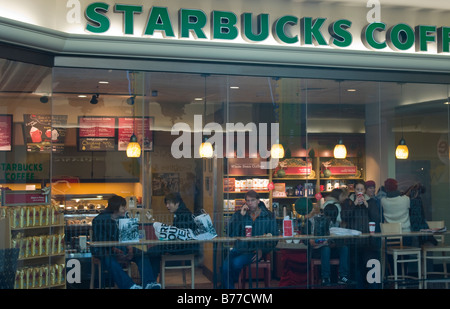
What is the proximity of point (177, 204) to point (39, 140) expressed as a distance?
204 cm

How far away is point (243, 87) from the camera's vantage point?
27.8ft

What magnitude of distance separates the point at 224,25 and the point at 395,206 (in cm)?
384

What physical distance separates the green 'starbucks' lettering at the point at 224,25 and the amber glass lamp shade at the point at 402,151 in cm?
316

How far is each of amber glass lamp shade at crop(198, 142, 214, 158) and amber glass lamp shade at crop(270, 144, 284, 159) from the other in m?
0.97

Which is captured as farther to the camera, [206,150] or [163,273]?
[206,150]

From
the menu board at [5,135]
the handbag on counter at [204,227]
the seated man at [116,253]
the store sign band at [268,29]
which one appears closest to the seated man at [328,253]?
the handbag on counter at [204,227]

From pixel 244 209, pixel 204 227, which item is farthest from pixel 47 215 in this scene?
pixel 244 209

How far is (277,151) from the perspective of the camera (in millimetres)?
8828

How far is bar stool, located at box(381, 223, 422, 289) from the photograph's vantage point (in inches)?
347

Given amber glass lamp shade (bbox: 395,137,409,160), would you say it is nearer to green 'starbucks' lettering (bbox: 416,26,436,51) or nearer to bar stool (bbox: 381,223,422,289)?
bar stool (bbox: 381,223,422,289)

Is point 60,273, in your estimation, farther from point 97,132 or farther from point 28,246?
point 97,132

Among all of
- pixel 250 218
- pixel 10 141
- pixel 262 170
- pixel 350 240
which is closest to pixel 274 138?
pixel 262 170


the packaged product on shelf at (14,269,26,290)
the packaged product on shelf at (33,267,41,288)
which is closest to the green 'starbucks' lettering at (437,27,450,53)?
the packaged product on shelf at (33,267,41,288)

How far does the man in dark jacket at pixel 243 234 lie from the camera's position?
823 cm
